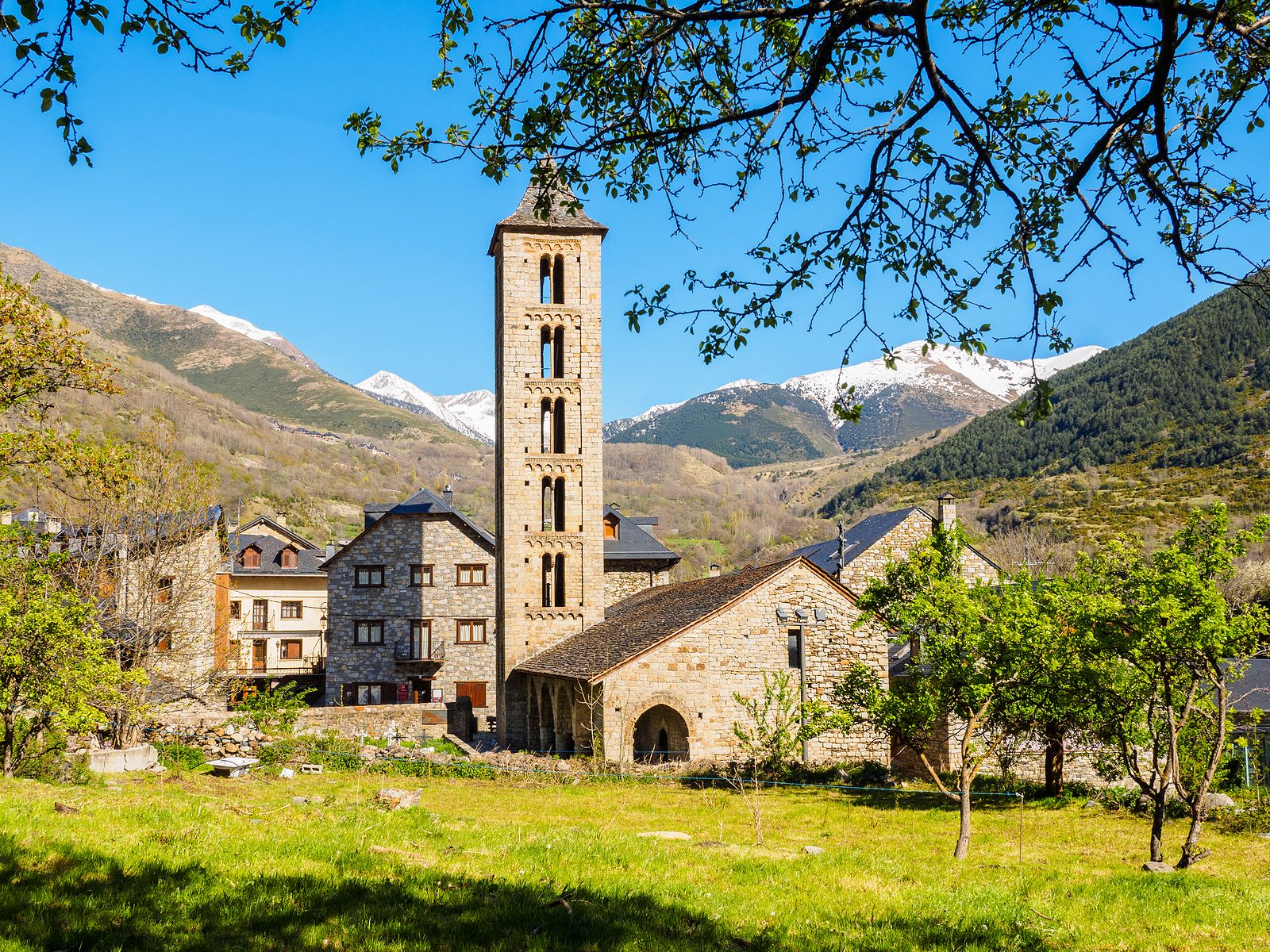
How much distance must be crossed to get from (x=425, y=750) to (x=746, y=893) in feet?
75.5

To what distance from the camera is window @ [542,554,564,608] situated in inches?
1410

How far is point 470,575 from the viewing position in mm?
45875

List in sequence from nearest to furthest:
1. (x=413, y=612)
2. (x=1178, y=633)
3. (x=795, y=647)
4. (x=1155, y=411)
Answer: (x=1178, y=633), (x=795, y=647), (x=413, y=612), (x=1155, y=411)

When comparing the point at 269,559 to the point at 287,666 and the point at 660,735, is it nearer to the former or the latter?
the point at 287,666

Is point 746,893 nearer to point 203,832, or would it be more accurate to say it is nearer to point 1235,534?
point 203,832

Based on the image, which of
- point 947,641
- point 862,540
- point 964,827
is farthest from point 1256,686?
point 964,827

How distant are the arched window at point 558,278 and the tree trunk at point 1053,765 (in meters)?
21.9

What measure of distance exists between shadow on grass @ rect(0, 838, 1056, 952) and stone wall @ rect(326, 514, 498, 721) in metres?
36.8

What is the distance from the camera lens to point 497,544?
118ft

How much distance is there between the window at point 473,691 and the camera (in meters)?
45.1

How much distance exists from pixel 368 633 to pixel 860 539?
21587 millimetres

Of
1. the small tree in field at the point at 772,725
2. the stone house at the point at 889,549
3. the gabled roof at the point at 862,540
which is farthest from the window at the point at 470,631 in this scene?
the small tree in field at the point at 772,725

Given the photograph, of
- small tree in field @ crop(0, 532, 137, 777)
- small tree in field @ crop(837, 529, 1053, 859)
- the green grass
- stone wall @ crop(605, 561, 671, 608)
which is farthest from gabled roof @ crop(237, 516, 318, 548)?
the green grass

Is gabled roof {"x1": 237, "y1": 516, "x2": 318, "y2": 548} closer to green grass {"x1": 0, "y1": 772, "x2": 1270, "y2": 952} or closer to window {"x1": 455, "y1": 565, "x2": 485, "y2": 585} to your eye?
window {"x1": 455, "y1": 565, "x2": 485, "y2": 585}
